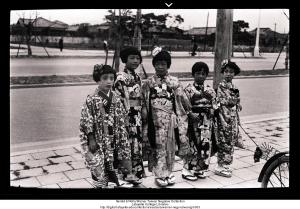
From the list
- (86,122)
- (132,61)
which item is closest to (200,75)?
(132,61)

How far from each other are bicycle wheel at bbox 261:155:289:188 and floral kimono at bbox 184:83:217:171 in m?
0.85

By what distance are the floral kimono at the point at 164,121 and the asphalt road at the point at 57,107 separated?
136cm

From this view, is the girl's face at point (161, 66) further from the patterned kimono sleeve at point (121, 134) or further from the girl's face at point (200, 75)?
the patterned kimono sleeve at point (121, 134)

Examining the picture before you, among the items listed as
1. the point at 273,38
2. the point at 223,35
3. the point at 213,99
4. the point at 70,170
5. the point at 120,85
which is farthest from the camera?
the point at 273,38

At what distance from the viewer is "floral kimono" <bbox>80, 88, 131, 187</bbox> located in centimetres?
373

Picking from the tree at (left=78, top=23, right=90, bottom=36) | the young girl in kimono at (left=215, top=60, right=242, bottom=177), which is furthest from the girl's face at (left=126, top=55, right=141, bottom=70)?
the tree at (left=78, top=23, right=90, bottom=36)

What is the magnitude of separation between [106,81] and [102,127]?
1.50ft

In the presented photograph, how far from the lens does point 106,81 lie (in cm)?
376

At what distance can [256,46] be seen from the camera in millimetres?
25250

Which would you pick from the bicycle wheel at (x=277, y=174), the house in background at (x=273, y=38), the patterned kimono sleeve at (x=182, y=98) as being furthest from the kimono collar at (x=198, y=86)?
the house in background at (x=273, y=38)

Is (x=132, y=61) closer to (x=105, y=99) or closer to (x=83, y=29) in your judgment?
(x=105, y=99)

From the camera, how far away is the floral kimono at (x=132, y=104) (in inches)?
157
